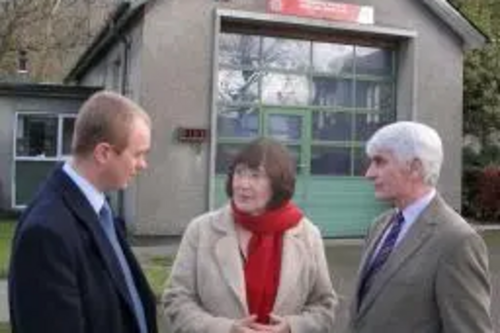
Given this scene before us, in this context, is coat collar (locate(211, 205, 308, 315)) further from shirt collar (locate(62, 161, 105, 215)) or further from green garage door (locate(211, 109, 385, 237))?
green garage door (locate(211, 109, 385, 237))

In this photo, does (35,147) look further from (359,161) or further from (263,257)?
(263,257)

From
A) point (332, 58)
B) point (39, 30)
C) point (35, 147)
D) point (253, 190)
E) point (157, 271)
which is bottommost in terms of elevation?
point (157, 271)

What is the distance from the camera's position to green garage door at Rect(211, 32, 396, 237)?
56.5 ft

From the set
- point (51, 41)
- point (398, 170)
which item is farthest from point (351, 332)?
point (51, 41)

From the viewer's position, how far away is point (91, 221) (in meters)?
2.86

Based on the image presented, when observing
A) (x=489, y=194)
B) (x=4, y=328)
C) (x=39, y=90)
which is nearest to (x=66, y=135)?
(x=39, y=90)

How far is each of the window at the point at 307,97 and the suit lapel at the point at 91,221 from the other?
14.1m

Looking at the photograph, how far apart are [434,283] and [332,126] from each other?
15010 millimetres

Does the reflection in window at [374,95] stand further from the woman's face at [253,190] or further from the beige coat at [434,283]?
the beige coat at [434,283]

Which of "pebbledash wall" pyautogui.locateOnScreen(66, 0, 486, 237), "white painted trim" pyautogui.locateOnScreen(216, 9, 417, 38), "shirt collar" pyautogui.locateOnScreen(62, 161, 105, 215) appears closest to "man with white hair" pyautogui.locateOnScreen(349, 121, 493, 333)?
"shirt collar" pyautogui.locateOnScreen(62, 161, 105, 215)

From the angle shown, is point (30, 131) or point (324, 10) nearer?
point (324, 10)

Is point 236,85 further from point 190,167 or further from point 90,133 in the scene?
point 90,133

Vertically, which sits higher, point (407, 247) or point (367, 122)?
point (367, 122)

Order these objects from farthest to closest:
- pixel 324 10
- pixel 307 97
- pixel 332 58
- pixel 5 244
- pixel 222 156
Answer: pixel 332 58
pixel 307 97
pixel 324 10
pixel 222 156
pixel 5 244
